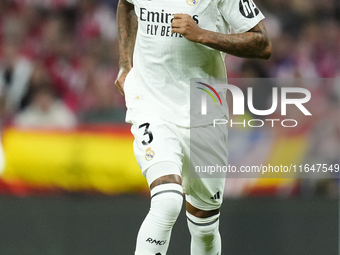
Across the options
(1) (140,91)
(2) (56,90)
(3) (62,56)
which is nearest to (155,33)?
(1) (140,91)

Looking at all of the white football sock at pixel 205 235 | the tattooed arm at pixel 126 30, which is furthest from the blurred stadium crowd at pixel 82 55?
the white football sock at pixel 205 235

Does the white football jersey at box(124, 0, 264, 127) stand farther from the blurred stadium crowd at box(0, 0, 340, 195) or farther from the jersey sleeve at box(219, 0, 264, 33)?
the blurred stadium crowd at box(0, 0, 340, 195)

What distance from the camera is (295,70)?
7.40 meters

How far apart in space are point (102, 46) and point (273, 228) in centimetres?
400


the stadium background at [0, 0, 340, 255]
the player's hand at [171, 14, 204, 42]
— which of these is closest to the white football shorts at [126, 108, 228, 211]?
the player's hand at [171, 14, 204, 42]

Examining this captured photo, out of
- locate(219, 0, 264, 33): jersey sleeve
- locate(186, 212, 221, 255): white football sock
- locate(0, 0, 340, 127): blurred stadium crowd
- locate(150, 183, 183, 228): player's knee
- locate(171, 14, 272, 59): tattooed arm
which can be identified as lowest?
locate(186, 212, 221, 255): white football sock

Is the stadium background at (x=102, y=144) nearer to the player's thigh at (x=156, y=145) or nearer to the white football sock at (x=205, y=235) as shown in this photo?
the white football sock at (x=205, y=235)

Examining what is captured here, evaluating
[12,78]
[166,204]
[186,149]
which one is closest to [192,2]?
[186,149]

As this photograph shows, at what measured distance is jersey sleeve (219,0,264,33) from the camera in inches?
126

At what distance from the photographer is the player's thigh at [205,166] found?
3363 millimetres

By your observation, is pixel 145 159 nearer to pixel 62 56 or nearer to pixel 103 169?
pixel 103 169

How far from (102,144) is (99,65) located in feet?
6.04

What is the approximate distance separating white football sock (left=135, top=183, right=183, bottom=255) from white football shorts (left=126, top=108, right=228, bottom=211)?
150mm

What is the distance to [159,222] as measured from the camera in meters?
2.90
